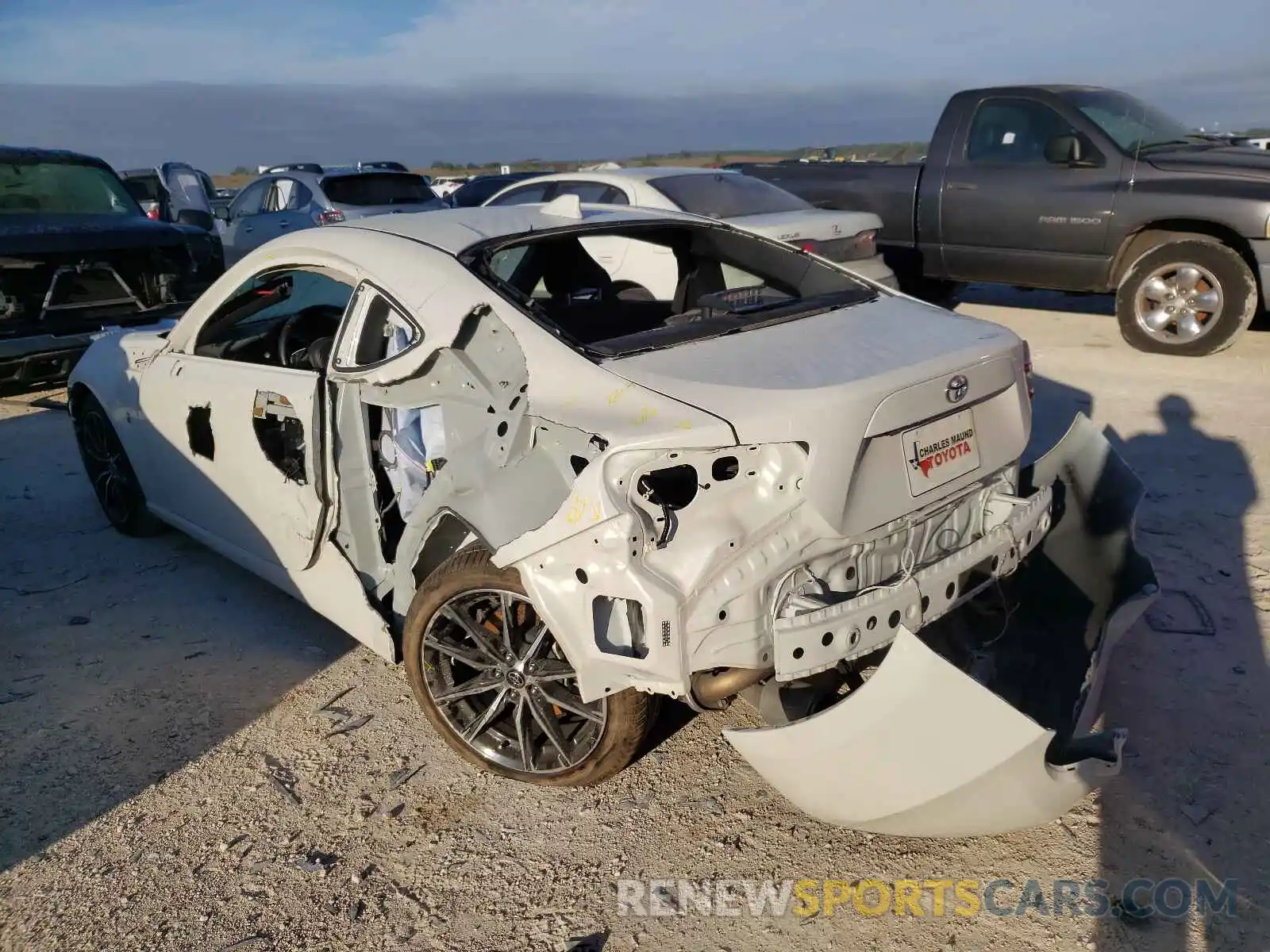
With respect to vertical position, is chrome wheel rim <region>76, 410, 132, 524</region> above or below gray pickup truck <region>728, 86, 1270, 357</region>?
below

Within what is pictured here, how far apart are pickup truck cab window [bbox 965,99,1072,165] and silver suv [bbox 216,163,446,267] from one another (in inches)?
245

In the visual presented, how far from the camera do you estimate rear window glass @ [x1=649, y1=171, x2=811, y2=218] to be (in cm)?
743

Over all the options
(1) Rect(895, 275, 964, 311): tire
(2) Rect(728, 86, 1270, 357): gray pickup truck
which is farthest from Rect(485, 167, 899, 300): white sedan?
(1) Rect(895, 275, 964, 311): tire

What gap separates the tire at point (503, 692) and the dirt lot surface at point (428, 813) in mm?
127

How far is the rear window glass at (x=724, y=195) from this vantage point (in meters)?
7.43

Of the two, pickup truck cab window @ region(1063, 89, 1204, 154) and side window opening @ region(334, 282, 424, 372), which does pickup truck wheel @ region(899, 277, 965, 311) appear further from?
side window opening @ region(334, 282, 424, 372)

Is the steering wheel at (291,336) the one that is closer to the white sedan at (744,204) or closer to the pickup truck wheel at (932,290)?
the white sedan at (744,204)

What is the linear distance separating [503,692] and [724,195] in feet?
18.3

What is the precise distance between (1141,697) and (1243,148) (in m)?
6.92

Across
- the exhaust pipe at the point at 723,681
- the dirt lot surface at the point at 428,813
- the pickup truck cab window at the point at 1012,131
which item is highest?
the pickup truck cab window at the point at 1012,131

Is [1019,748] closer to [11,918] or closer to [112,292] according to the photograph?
[11,918]

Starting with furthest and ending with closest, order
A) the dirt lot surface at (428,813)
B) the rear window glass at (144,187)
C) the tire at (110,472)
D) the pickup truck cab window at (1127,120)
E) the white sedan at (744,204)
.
→ the rear window glass at (144,187) < the pickup truck cab window at (1127,120) < the white sedan at (744,204) < the tire at (110,472) < the dirt lot surface at (428,813)

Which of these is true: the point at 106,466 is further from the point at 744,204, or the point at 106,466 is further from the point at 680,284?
the point at 744,204

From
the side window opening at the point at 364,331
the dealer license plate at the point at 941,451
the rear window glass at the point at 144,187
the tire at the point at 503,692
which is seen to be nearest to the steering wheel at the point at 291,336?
the side window opening at the point at 364,331
